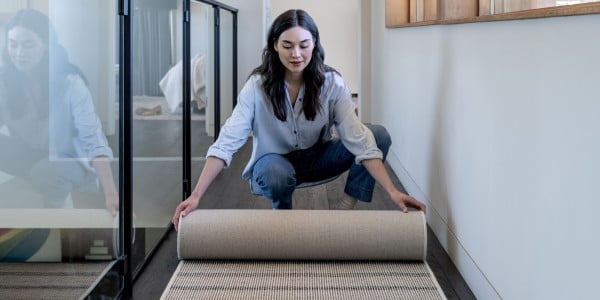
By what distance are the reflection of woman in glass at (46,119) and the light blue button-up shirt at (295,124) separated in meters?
0.43

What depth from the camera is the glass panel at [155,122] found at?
75.3 inches

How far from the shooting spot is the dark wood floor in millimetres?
1694

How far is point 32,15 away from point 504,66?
0.93 meters

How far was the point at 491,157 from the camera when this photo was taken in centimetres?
145

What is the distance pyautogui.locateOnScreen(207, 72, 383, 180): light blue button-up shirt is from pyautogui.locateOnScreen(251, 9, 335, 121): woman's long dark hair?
19mm

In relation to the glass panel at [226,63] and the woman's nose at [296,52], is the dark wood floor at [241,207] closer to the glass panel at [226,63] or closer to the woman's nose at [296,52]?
the glass panel at [226,63]

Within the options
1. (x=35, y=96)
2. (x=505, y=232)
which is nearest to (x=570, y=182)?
(x=505, y=232)

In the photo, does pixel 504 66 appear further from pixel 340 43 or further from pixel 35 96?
pixel 340 43

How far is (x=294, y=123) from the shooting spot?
1961 millimetres

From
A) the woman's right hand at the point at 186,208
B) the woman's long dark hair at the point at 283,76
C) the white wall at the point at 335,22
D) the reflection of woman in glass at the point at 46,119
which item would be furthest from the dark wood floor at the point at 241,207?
the white wall at the point at 335,22

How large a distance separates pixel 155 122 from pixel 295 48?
2.04 feet

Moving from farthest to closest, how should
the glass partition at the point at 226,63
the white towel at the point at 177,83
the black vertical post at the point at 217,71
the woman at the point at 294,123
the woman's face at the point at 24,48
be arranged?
the glass partition at the point at 226,63 → the black vertical post at the point at 217,71 → the white towel at the point at 177,83 → the woman at the point at 294,123 → the woman's face at the point at 24,48

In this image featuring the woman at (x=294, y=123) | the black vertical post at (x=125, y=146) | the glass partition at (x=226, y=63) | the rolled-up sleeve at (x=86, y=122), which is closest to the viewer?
the rolled-up sleeve at (x=86, y=122)

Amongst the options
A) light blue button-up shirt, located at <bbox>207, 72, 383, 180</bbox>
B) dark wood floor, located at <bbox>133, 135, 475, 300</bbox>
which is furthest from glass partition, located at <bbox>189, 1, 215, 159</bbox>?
light blue button-up shirt, located at <bbox>207, 72, 383, 180</bbox>
